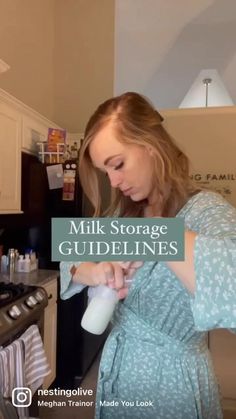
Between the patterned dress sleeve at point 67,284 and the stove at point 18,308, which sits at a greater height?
the patterned dress sleeve at point 67,284

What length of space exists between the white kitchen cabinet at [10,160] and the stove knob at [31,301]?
38 cm

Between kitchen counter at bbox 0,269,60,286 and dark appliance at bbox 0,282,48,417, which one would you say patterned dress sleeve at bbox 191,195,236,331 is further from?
kitchen counter at bbox 0,269,60,286

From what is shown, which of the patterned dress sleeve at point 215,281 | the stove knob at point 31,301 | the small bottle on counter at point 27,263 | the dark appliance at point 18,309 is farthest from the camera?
the small bottle on counter at point 27,263

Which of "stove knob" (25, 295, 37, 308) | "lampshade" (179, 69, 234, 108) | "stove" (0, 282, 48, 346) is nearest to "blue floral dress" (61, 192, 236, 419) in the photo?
"stove" (0, 282, 48, 346)

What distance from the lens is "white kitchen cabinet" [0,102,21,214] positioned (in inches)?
43.8

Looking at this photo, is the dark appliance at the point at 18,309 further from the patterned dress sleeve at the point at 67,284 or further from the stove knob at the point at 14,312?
the patterned dress sleeve at the point at 67,284

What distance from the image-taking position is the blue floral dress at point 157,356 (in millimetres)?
338

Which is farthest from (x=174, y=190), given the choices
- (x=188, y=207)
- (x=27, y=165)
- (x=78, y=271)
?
(x=27, y=165)

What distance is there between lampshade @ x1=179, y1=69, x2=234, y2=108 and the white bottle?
3.55ft

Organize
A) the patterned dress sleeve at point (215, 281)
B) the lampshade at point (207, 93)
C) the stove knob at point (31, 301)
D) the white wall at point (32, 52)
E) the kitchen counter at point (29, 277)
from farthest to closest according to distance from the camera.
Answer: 1. the white wall at point (32, 52)
2. the lampshade at point (207, 93)
3. the kitchen counter at point (29, 277)
4. the stove knob at point (31, 301)
5. the patterned dress sleeve at point (215, 281)

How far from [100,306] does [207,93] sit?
1235 millimetres

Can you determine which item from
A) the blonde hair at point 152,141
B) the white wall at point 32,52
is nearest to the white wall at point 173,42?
the white wall at point 32,52

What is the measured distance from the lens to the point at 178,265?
0.24 m

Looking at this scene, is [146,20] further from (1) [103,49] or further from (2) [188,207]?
(2) [188,207]
